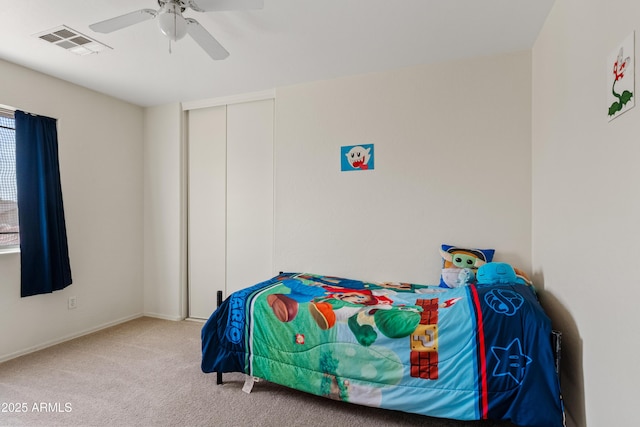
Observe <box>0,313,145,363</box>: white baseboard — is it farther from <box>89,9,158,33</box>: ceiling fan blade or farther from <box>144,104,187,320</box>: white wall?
<box>89,9,158,33</box>: ceiling fan blade

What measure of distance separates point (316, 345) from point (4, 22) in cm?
291

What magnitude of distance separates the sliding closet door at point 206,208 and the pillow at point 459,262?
91.3 inches

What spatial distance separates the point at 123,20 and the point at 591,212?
98.9 inches

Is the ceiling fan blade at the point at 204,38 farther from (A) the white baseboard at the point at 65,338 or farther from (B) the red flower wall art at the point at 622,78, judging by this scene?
(A) the white baseboard at the point at 65,338

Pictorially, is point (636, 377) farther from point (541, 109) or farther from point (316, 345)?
point (541, 109)

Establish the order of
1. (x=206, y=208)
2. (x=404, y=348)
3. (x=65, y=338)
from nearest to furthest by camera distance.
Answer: (x=404, y=348), (x=65, y=338), (x=206, y=208)

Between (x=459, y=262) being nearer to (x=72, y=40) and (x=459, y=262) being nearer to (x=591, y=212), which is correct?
(x=591, y=212)

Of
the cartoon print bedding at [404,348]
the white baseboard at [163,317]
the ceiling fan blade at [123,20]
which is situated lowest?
the white baseboard at [163,317]

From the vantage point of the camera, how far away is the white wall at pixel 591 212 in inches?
46.7

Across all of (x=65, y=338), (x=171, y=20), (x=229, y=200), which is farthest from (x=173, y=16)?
(x=65, y=338)

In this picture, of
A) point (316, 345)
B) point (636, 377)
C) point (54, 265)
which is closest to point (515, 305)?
point (636, 377)

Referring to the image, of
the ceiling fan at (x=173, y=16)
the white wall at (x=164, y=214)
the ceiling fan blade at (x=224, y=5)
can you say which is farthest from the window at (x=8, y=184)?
the ceiling fan blade at (x=224, y=5)

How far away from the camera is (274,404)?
2082mm

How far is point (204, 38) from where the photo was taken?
1.91 metres
